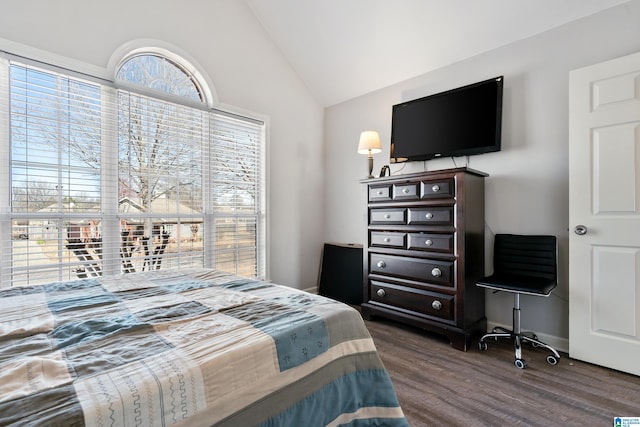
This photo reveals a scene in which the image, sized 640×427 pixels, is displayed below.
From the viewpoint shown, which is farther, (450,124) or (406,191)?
(450,124)

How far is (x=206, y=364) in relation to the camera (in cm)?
80

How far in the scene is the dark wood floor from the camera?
165 cm

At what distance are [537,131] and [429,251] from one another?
1.32 meters

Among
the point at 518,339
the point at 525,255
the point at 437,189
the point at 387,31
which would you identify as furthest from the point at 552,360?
the point at 387,31

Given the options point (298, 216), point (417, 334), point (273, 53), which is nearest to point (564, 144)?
point (417, 334)

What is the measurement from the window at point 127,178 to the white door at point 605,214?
2.81 metres

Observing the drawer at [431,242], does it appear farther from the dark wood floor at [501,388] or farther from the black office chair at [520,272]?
the dark wood floor at [501,388]

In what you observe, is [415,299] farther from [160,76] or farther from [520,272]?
[160,76]

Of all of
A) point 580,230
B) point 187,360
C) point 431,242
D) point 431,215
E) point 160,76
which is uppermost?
point 160,76

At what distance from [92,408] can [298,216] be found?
3342 mm

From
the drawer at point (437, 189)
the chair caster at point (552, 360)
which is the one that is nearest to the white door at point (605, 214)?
the chair caster at point (552, 360)

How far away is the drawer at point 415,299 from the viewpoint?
8.39ft

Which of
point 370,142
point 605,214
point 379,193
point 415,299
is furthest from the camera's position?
point 370,142

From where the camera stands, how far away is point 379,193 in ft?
9.95
